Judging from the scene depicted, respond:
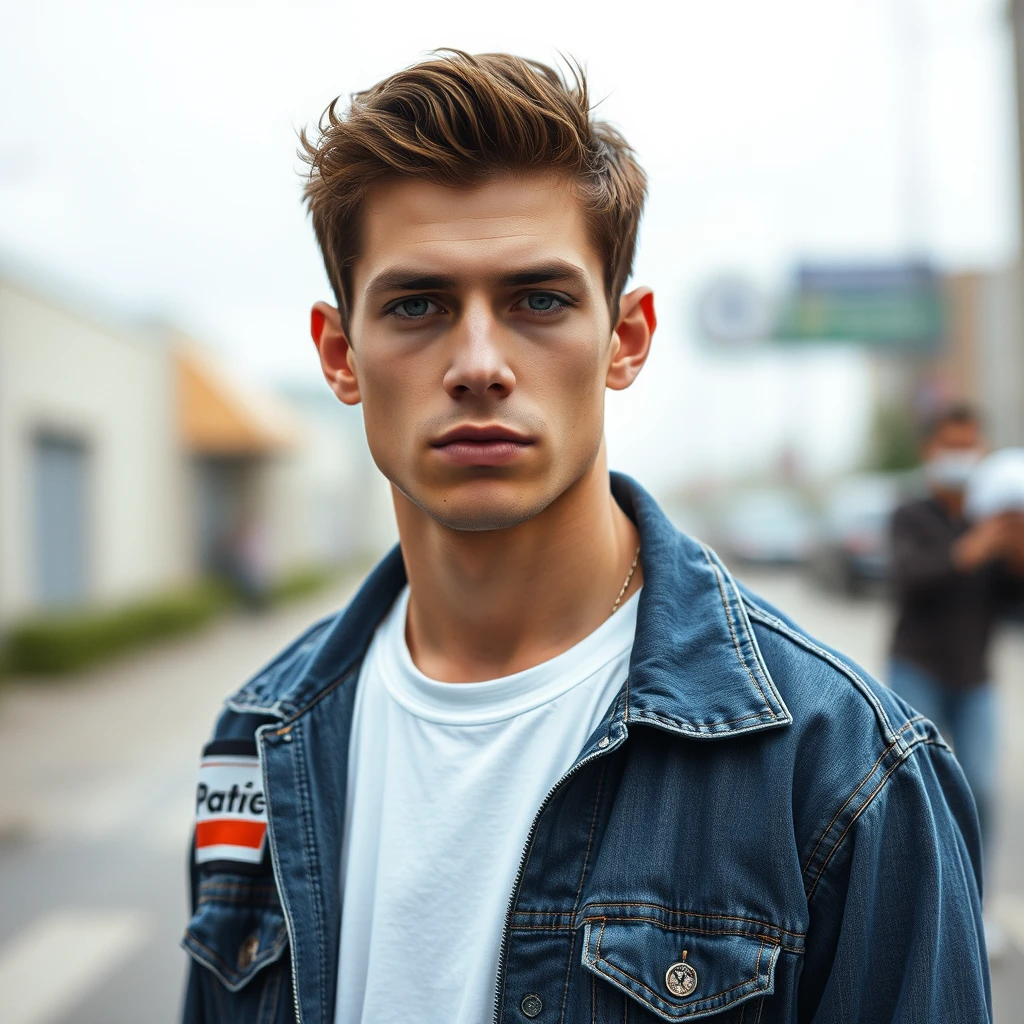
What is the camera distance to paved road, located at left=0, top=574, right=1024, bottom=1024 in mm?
4266

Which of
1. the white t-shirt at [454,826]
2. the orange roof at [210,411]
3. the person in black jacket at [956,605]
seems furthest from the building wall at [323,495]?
the white t-shirt at [454,826]

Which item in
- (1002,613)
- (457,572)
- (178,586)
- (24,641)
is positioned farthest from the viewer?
(178,586)

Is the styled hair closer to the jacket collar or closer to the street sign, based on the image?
the jacket collar

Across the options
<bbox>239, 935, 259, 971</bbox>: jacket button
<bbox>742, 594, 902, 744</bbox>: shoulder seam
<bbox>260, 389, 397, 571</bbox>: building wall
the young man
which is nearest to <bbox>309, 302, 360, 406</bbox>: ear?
the young man

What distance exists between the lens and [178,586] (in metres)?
18.5

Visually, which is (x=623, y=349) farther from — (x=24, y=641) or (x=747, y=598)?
(x=24, y=641)

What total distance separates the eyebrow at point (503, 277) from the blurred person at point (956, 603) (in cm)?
328

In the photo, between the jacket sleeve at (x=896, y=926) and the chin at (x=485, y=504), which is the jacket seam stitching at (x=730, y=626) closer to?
the jacket sleeve at (x=896, y=926)

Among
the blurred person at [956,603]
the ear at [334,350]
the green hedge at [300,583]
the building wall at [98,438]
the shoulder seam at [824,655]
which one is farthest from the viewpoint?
the green hedge at [300,583]

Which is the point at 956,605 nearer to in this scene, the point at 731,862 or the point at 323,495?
the point at 731,862

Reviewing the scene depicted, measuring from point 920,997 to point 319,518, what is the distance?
3272 centimetres

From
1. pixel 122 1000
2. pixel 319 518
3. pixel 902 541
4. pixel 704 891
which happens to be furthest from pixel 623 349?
pixel 319 518

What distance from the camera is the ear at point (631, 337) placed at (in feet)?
5.87

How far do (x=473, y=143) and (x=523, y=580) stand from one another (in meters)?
0.70
